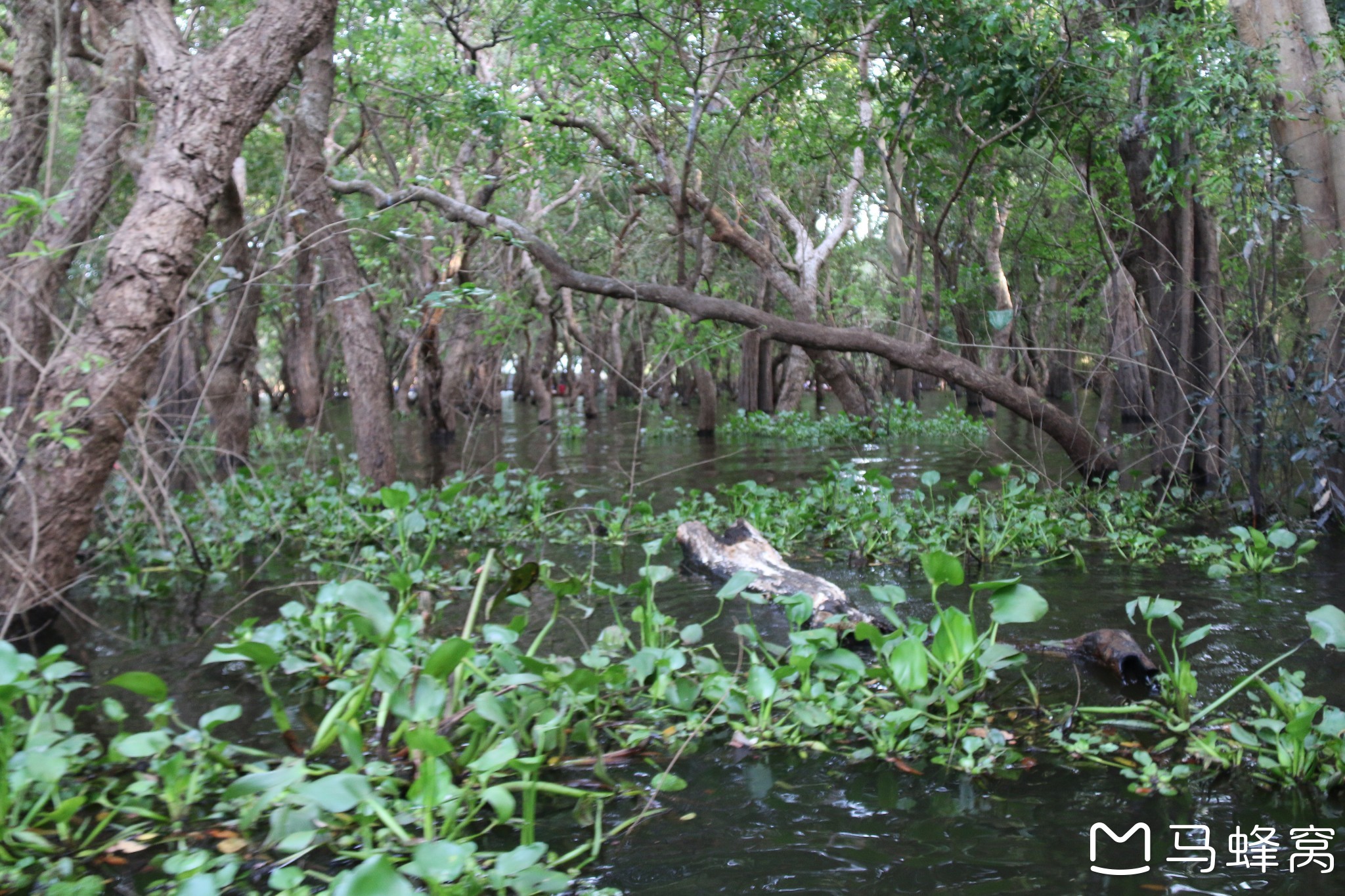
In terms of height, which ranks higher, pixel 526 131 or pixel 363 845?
pixel 526 131

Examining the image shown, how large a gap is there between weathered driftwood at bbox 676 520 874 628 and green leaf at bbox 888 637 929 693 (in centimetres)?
100

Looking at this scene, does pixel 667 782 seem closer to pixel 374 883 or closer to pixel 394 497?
pixel 374 883

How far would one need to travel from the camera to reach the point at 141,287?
479cm

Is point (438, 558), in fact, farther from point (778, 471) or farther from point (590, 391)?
point (590, 391)

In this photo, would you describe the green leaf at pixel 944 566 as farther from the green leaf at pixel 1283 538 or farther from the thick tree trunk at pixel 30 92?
the thick tree trunk at pixel 30 92

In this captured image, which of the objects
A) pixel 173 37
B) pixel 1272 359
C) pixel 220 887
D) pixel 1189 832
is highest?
pixel 173 37

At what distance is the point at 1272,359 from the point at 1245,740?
5149 mm

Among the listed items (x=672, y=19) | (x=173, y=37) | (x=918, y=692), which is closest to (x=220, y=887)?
(x=918, y=692)

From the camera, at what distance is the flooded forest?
2943 millimetres

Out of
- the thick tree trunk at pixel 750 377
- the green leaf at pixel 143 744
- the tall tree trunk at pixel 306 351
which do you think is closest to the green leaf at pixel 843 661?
the green leaf at pixel 143 744

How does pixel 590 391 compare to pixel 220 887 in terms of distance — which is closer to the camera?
pixel 220 887

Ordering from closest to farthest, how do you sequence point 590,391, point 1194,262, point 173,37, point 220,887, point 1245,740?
point 220,887 → point 1245,740 → point 173,37 → point 1194,262 → point 590,391

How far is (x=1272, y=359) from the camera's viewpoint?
7371 millimetres

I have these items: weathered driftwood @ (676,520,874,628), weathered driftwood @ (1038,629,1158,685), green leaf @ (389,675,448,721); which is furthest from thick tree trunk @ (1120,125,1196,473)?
green leaf @ (389,675,448,721)
